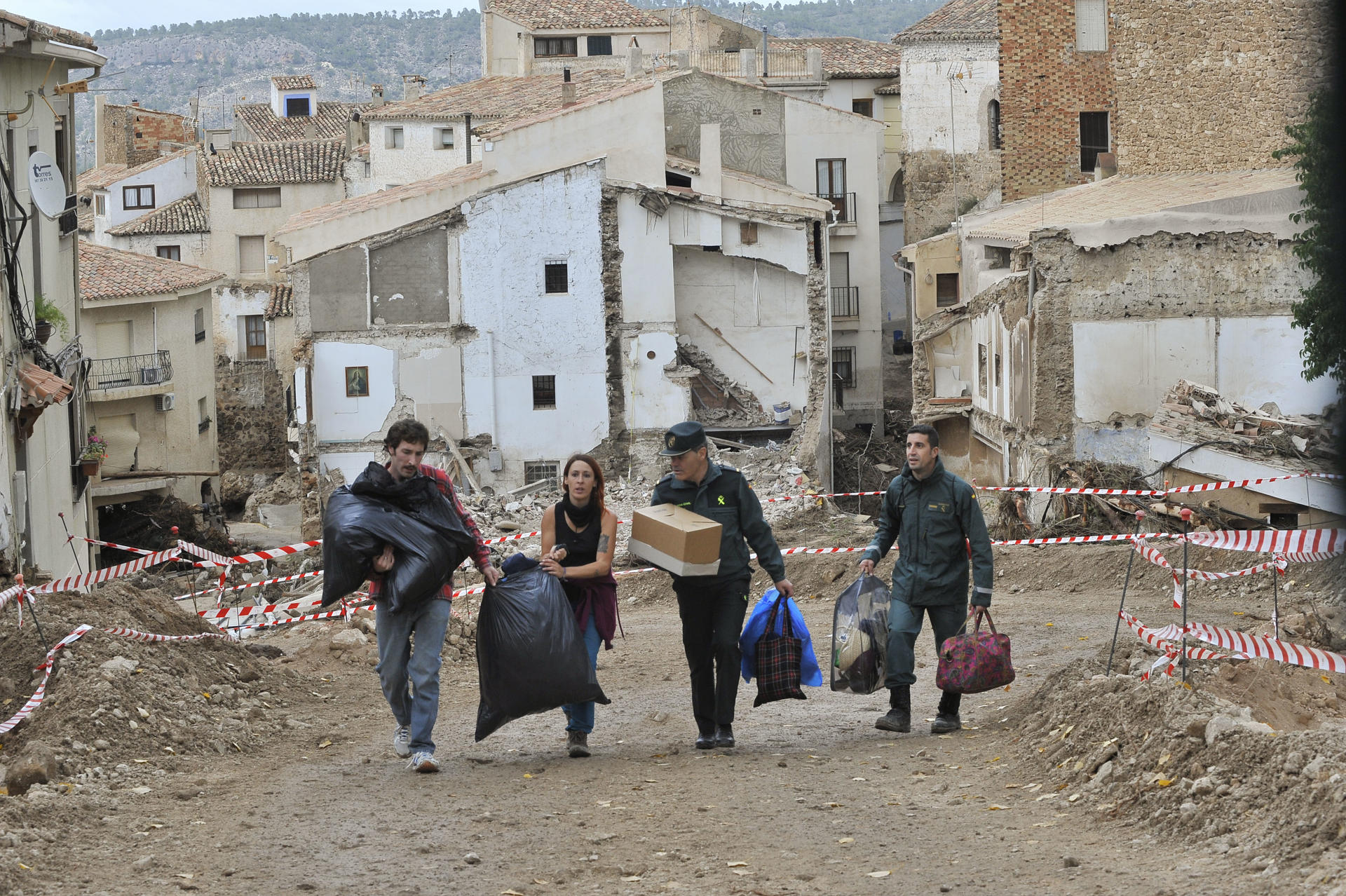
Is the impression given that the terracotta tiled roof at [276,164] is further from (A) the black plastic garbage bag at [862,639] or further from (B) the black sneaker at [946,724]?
(B) the black sneaker at [946,724]

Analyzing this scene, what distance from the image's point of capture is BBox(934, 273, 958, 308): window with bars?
3512 centimetres

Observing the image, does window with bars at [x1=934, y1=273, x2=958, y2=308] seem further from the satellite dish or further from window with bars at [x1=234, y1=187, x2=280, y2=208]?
window with bars at [x1=234, y1=187, x2=280, y2=208]

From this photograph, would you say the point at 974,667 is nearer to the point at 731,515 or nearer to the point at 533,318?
the point at 731,515

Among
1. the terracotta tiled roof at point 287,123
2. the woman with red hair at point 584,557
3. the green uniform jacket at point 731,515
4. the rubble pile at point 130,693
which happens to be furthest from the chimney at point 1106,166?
the terracotta tiled roof at point 287,123

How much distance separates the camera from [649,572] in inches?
729

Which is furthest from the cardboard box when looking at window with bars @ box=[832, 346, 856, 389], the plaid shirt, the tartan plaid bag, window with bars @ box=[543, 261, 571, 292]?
window with bars @ box=[832, 346, 856, 389]

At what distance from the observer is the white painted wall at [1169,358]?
21.5 m

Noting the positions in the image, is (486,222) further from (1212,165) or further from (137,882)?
(137,882)

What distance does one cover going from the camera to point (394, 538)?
7.82m

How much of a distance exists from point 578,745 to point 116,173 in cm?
5708

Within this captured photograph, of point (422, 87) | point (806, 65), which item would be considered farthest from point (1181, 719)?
point (422, 87)

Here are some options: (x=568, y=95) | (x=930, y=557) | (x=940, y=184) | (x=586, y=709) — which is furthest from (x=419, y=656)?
(x=940, y=184)

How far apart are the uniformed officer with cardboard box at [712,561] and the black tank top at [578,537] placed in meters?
0.21

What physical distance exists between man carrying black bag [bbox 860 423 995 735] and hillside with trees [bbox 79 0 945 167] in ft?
459
